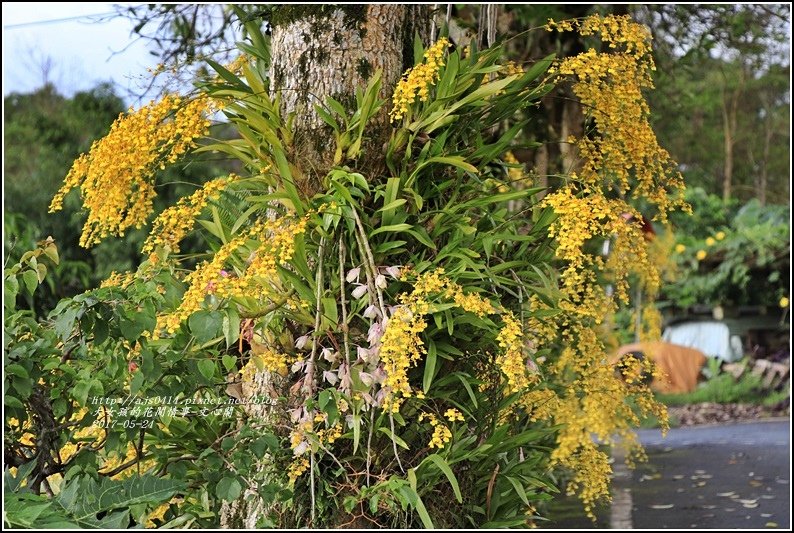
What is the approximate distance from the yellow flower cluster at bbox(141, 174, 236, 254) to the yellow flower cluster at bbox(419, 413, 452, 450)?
0.51 metres

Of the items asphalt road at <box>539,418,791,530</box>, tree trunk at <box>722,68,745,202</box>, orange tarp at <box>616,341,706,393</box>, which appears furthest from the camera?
tree trunk at <box>722,68,745,202</box>

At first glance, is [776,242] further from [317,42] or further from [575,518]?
[317,42]

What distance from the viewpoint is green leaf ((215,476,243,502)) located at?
1265 millimetres

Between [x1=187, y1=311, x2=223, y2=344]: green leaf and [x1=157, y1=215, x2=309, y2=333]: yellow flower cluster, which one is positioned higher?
[x1=157, y1=215, x2=309, y2=333]: yellow flower cluster

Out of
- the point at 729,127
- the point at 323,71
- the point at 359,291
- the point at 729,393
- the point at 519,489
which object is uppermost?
the point at 729,127

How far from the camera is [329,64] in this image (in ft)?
4.86

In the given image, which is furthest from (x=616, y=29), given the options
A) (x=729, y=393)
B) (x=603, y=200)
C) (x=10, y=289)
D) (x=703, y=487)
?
(x=729, y=393)

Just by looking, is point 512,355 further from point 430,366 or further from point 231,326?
point 231,326

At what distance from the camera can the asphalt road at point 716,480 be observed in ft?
13.1

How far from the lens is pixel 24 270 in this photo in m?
1.37

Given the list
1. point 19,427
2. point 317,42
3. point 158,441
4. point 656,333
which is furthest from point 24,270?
point 656,333

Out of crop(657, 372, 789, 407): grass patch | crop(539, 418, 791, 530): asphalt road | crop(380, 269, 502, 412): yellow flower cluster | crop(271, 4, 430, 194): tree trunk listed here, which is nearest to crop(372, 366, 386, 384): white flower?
crop(380, 269, 502, 412): yellow flower cluster

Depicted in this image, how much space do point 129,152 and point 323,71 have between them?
1.17 ft

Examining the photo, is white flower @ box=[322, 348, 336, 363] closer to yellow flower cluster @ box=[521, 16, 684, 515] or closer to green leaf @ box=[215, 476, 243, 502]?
green leaf @ box=[215, 476, 243, 502]
